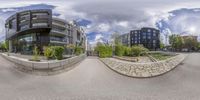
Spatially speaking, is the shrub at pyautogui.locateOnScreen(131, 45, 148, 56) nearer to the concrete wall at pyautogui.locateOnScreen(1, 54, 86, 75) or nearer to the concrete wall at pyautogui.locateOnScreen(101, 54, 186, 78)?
the concrete wall at pyautogui.locateOnScreen(101, 54, 186, 78)

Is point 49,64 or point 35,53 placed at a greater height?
point 35,53

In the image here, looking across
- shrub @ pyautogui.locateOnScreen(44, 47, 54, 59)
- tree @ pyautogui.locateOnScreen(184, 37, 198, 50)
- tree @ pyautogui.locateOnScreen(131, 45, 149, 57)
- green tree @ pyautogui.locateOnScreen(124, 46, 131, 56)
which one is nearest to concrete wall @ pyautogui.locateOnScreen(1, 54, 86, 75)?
shrub @ pyautogui.locateOnScreen(44, 47, 54, 59)

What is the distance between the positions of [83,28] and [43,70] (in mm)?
892

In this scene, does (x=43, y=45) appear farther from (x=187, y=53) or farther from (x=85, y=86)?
(x=187, y=53)

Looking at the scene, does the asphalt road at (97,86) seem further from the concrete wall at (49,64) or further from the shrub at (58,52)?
the shrub at (58,52)

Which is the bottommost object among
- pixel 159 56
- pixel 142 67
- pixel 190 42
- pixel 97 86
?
pixel 97 86

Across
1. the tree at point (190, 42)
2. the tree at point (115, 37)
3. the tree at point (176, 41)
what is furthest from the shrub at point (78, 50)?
the tree at point (190, 42)

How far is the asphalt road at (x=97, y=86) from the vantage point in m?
2.82

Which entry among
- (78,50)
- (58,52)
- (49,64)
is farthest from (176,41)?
(49,64)

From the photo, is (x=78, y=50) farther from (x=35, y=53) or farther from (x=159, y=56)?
(x=159, y=56)

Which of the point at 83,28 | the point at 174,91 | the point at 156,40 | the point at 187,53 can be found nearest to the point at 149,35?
the point at 156,40

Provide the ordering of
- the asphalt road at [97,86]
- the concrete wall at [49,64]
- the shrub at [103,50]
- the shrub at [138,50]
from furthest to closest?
the asphalt road at [97,86]
the concrete wall at [49,64]
the shrub at [103,50]
the shrub at [138,50]

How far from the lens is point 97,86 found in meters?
3.14

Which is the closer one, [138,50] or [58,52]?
[138,50]
